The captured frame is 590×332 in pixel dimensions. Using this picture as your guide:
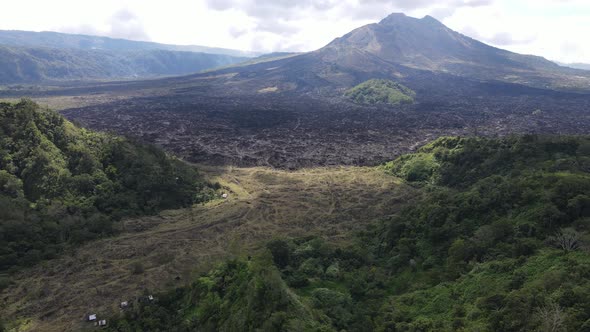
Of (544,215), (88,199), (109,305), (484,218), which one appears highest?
(544,215)

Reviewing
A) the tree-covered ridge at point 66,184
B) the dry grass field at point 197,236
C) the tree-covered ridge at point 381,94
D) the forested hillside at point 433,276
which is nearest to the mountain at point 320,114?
the tree-covered ridge at point 381,94

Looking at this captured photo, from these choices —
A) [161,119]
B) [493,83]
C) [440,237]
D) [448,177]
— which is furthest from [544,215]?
[493,83]

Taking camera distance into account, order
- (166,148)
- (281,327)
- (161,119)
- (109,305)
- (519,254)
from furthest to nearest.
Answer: (161,119), (166,148), (109,305), (519,254), (281,327)

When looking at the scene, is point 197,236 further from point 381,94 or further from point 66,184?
point 381,94

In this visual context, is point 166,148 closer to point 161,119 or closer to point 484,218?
point 161,119

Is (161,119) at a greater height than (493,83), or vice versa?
(493,83)

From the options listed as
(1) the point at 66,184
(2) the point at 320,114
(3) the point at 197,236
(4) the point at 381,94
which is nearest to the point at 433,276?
(3) the point at 197,236

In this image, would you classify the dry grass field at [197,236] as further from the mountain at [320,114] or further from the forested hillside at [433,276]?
the mountain at [320,114]
